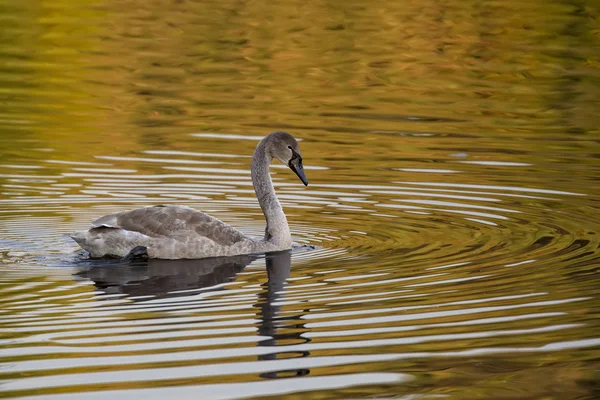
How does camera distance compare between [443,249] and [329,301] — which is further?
[443,249]

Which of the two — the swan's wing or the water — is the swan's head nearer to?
the water

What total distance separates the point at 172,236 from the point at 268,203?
1.38 m

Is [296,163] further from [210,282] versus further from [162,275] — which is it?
[210,282]

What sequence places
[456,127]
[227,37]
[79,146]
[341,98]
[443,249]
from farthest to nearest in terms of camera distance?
[227,37] < [341,98] < [456,127] < [79,146] < [443,249]

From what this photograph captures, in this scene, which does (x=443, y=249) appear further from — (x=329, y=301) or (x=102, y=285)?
(x=102, y=285)

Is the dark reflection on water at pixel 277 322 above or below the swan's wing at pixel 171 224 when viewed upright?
below

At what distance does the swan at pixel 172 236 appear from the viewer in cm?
1388

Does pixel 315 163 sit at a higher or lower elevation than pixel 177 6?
lower

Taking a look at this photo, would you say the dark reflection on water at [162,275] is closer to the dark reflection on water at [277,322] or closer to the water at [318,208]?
the water at [318,208]

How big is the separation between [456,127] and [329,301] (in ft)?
39.2

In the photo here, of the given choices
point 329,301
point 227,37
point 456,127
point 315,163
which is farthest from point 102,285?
point 227,37

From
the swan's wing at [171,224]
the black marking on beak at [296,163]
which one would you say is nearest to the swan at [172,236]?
the swan's wing at [171,224]

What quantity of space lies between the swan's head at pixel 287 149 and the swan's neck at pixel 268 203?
0.37 feet

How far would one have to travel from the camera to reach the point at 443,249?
14.0m
